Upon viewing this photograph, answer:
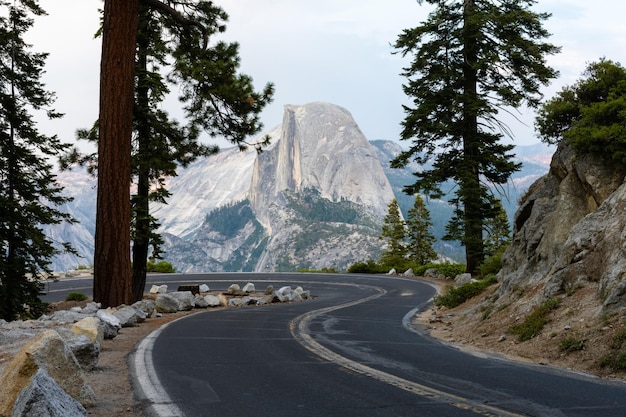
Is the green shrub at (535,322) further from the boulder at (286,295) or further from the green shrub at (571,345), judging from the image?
the boulder at (286,295)

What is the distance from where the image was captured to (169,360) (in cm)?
848

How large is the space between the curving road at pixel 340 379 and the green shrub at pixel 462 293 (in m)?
5.41

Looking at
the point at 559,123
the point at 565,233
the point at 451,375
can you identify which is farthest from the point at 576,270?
the point at 559,123

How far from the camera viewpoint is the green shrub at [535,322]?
10.3 metres

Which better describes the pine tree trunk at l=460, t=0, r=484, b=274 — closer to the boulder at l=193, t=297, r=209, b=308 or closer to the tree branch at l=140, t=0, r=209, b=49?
the boulder at l=193, t=297, r=209, b=308

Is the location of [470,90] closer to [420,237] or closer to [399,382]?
[399,382]

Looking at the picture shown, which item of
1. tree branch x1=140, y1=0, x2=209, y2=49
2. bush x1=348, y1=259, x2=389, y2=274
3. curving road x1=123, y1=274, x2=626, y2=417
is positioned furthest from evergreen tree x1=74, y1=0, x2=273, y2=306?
bush x1=348, y1=259, x2=389, y2=274

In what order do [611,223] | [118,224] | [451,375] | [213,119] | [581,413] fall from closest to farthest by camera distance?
[581,413] < [451,375] < [611,223] < [118,224] < [213,119]

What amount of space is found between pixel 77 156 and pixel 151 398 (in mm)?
16365

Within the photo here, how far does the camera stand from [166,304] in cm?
1903

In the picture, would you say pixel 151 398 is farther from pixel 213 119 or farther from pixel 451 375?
pixel 213 119

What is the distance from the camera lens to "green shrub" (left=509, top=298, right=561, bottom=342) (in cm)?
1027


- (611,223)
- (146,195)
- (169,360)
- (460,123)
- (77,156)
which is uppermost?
(460,123)

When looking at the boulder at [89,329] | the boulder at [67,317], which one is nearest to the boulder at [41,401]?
the boulder at [89,329]
